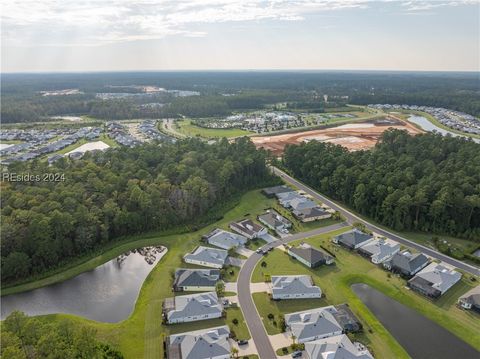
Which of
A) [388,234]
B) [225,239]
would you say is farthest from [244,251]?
[388,234]

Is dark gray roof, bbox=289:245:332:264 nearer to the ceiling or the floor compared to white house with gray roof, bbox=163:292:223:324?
nearer to the ceiling

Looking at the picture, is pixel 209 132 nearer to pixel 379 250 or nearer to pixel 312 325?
pixel 379 250

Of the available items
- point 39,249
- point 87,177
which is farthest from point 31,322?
point 87,177

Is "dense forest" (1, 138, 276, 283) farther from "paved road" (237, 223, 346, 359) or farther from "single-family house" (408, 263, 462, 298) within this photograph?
"single-family house" (408, 263, 462, 298)

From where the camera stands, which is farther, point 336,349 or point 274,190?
point 274,190

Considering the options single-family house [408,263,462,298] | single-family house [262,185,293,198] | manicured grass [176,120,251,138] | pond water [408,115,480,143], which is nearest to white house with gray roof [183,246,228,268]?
single-family house [262,185,293,198]
